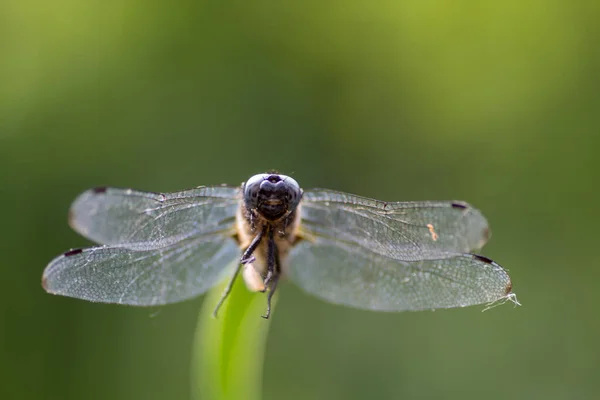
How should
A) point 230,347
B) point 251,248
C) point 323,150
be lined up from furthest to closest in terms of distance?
point 323,150
point 251,248
point 230,347

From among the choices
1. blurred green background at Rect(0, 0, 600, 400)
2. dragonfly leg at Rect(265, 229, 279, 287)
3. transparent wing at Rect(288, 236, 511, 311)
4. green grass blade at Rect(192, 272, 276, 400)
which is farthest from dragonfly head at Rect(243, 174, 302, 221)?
blurred green background at Rect(0, 0, 600, 400)

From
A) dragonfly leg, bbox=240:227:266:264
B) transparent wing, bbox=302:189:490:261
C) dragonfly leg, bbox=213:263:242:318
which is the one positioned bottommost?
dragonfly leg, bbox=213:263:242:318

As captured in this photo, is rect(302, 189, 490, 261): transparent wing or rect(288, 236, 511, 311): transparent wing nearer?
rect(288, 236, 511, 311): transparent wing

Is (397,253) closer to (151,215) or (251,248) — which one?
(251,248)

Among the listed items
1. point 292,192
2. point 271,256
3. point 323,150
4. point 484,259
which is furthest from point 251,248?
point 323,150

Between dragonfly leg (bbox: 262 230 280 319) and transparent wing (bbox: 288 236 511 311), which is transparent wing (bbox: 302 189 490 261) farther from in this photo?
dragonfly leg (bbox: 262 230 280 319)

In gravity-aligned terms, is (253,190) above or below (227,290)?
above

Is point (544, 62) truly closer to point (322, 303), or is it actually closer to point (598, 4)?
point (598, 4)
